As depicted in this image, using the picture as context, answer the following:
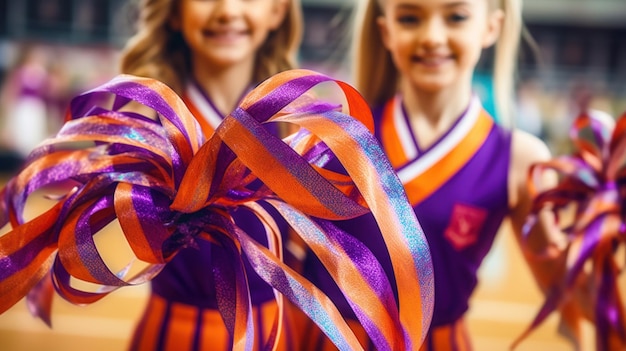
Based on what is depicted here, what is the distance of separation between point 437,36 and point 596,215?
20cm

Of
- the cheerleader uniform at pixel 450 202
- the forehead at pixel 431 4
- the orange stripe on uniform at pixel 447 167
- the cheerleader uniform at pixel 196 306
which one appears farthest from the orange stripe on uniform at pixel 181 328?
the forehead at pixel 431 4

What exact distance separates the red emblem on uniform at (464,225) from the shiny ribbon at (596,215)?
0.05 metres

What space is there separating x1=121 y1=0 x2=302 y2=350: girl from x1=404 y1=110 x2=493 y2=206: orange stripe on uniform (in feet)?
0.46

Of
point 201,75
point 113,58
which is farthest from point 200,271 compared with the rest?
point 113,58

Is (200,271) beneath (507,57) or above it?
beneath

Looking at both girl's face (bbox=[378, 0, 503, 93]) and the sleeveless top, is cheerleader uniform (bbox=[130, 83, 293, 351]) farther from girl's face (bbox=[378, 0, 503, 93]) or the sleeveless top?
girl's face (bbox=[378, 0, 503, 93])

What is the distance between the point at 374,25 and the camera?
0.72 metres

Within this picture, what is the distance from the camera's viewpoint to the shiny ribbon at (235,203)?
41cm

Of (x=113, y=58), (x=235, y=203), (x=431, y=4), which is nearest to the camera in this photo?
(x=235, y=203)

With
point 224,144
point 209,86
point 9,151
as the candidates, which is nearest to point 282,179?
point 224,144

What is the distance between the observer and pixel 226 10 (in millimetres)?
650

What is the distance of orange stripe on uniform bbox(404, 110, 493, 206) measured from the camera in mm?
660

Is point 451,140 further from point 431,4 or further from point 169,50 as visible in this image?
point 169,50

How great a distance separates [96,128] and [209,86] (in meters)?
0.24
